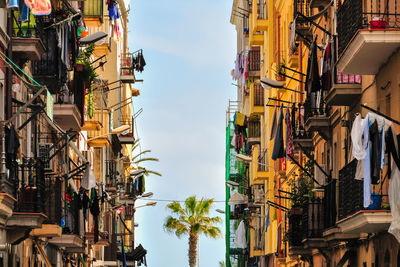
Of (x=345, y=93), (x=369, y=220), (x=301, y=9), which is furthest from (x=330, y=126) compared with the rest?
(x=369, y=220)

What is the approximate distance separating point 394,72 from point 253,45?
41.1 m

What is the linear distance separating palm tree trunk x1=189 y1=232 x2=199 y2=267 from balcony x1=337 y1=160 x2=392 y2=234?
59.1 metres

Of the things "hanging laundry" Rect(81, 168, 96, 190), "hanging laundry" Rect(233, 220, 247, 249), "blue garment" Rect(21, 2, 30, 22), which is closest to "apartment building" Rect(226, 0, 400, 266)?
"hanging laundry" Rect(233, 220, 247, 249)

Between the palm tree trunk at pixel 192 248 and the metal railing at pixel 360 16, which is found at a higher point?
the metal railing at pixel 360 16

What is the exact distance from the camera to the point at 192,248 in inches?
3516

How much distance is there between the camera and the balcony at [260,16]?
60.5 metres

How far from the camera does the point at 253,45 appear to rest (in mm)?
67875

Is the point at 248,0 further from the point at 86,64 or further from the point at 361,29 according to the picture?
the point at 361,29

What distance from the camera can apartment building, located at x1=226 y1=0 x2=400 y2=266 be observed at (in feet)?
84.4

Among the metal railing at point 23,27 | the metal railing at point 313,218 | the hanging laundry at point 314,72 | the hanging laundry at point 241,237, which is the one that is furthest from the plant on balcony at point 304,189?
the hanging laundry at point 241,237

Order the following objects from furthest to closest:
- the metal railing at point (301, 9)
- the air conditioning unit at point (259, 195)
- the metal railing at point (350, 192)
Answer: the air conditioning unit at point (259, 195), the metal railing at point (301, 9), the metal railing at point (350, 192)

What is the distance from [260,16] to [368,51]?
115ft

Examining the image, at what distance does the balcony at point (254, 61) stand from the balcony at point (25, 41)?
1461 inches

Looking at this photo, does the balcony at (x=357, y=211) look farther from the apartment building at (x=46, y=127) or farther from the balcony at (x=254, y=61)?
the balcony at (x=254, y=61)
